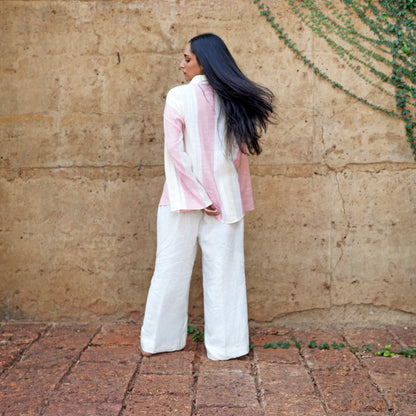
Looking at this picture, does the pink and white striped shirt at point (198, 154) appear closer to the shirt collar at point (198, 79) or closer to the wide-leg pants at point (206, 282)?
the shirt collar at point (198, 79)

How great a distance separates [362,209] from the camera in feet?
12.5

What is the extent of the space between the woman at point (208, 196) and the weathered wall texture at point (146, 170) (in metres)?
0.59

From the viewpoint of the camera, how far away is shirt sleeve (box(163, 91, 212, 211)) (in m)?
3.09

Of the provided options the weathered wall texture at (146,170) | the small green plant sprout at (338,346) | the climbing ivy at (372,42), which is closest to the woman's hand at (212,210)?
the weathered wall texture at (146,170)

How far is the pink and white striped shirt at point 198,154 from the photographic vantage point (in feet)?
10.2

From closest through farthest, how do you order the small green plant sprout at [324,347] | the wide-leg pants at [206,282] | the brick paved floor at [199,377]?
the brick paved floor at [199,377]
the wide-leg pants at [206,282]
the small green plant sprout at [324,347]

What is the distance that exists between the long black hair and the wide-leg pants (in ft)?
1.79

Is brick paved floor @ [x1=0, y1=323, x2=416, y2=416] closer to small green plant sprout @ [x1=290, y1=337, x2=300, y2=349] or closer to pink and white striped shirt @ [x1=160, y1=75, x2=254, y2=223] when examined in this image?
small green plant sprout @ [x1=290, y1=337, x2=300, y2=349]

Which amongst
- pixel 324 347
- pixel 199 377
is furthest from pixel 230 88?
pixel 324 347

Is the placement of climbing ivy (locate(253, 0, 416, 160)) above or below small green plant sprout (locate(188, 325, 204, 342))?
above

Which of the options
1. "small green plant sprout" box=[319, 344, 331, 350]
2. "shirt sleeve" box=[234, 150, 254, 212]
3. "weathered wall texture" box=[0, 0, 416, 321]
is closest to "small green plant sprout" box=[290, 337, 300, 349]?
"small green plant sprout" box=[319, 344, 331, 350]

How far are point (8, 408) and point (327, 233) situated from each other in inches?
91.9

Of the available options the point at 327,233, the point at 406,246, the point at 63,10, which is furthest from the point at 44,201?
the point at 406,246

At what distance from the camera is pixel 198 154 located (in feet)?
10.3
